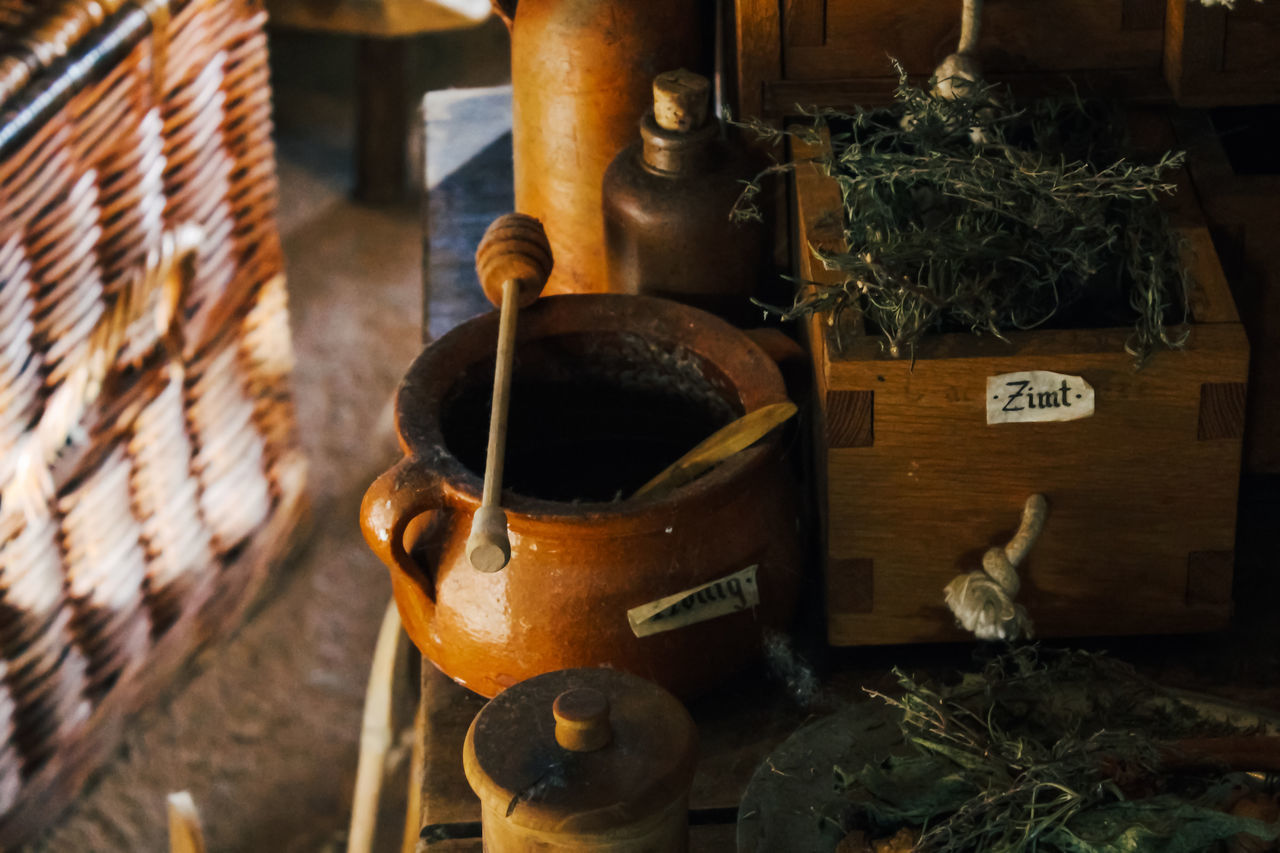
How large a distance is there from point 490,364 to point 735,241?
0.82ft

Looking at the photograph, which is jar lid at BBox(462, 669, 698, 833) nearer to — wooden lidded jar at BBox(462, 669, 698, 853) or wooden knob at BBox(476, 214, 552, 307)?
wooden lidded jar at BBox(462, 669, 698, 853)

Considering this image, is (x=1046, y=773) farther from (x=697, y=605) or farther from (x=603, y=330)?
(x=603, y=330)

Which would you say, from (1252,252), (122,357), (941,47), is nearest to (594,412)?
(941,47)

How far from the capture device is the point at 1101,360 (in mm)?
1081

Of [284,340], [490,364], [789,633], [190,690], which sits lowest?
[190,690]

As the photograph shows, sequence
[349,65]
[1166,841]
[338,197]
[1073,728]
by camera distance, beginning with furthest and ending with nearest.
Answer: [349,65]
[338,197]
[1073,728]
[1166,841]

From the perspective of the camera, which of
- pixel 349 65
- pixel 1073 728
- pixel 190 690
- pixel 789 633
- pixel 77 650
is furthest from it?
pixel 349 65

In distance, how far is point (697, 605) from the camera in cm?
109

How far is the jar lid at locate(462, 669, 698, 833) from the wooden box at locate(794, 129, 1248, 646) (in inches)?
11.9

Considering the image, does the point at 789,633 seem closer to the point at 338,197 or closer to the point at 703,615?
the point at 703,615

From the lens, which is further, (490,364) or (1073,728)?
(490,364)

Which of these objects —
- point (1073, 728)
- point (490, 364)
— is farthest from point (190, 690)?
point (1073, 728)

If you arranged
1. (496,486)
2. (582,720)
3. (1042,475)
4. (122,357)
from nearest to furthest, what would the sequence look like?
(582,720) → (496,486) → (1042,475) → (122,357)

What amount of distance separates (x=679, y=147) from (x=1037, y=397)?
0.39m
